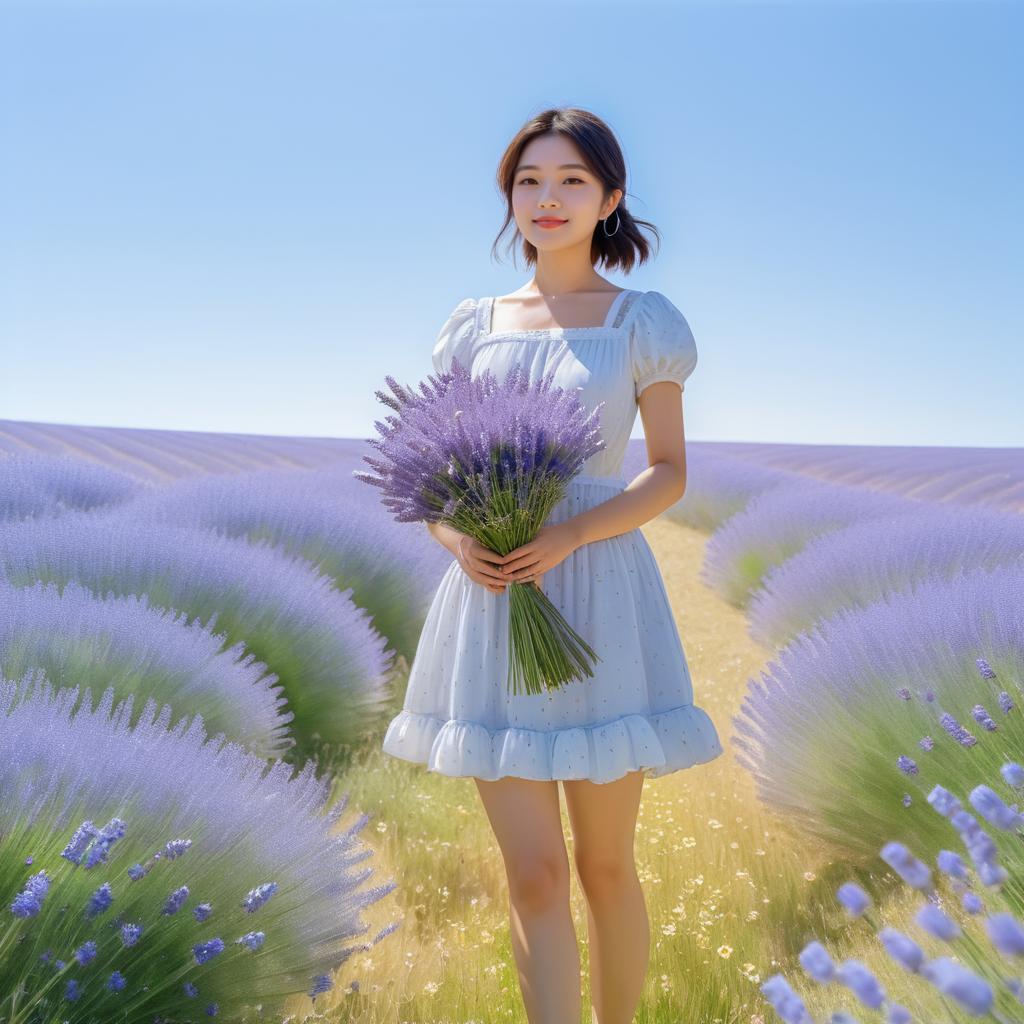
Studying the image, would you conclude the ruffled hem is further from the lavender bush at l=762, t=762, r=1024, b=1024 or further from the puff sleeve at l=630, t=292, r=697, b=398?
the lavender bush at l=762, t=762, r=1024, b=1024

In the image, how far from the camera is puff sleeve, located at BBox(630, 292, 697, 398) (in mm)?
1908

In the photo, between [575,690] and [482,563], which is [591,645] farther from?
[482,563]

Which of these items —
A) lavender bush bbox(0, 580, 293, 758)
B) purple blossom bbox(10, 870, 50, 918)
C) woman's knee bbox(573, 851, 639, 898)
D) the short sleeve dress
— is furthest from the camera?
lavender bush bbox(0, 580, 293, 758)

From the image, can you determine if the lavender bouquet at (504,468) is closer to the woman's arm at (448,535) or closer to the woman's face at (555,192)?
the woman's arm at (448,535)

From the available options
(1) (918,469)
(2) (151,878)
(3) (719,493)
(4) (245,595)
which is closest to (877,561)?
(4) (245,595)

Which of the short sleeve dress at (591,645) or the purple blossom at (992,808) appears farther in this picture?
the short sleeve dress at (591,645)

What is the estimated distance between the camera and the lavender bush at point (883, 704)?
2.34 metres

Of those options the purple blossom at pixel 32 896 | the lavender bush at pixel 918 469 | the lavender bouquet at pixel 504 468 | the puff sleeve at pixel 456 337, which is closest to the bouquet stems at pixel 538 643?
the lavender bouquet at pixel 504 468

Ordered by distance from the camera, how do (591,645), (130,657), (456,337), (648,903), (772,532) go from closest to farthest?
(591,645) < (456,337) < (130,657) < (648,903) < (772,532)

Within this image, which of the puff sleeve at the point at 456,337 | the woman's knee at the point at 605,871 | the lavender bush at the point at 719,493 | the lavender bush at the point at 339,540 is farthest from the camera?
the lavender bush at the point at 719,493

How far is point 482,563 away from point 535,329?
0.56m

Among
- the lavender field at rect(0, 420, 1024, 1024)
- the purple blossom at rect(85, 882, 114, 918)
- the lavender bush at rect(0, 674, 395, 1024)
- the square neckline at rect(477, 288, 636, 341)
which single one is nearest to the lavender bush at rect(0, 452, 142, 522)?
the lavender field at rect(0, 420, 1024, 1024)

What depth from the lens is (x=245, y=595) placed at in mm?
3334

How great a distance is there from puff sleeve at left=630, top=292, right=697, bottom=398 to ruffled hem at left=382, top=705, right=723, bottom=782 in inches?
25.2
